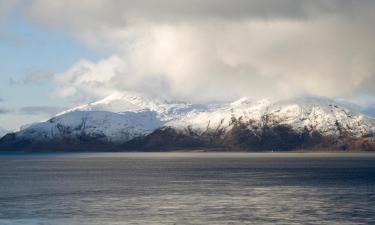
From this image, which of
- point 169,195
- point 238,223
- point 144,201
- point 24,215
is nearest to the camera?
point 238,223

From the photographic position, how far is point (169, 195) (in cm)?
11562

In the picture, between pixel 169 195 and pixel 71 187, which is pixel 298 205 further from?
pixel 71 187

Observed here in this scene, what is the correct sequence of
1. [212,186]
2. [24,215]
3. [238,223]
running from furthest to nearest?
1. [212,186]
2. [24,215]
3. [238,223]

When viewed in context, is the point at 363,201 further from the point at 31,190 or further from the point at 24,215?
the point at 31,190

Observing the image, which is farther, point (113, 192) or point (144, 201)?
point (113, 192)

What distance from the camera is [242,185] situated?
454ft

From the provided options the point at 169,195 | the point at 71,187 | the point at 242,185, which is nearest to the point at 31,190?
the point at 71,187

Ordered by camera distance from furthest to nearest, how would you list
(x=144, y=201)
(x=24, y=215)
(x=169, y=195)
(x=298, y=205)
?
1. (x=169, y=195)
2. (x=144, y=201)
3. (x=298, y=205)
4. (x=24, y=215)

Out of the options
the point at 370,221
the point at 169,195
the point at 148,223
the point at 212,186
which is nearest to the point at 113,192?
the point at 169,195

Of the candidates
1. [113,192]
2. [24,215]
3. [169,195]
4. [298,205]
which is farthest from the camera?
[113,192]

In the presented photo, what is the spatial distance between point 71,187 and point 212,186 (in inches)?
1172

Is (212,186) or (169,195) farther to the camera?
(212,186)

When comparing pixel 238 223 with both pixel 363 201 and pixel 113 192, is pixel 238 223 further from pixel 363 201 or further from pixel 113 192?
pixel 113 192

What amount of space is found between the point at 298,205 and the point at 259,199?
1020cm
